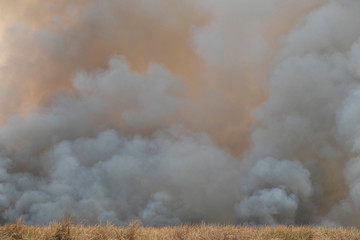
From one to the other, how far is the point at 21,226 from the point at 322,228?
16.6m

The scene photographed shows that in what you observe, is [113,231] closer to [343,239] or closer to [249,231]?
[249,231]

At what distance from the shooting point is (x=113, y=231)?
15.6 metres

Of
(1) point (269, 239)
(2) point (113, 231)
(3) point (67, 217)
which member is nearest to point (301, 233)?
(1) point (269, 239)

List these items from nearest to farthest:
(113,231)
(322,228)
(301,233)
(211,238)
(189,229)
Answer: (113,231) < (211,238) < (189,229) < (301,233) < (322,228)

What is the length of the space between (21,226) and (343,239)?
1695 centimetres

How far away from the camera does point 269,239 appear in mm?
17719

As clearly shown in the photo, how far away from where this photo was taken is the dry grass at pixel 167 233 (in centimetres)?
1438

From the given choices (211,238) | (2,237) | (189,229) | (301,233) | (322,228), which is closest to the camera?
(2,237)

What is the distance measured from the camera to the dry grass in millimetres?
14375

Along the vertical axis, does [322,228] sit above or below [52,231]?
above

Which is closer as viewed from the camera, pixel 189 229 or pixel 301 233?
pixel 189 229

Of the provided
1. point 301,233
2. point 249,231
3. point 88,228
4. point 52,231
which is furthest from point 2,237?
point 301,233

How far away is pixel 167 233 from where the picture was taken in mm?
17203

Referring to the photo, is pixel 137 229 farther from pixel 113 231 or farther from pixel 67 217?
pixel 67 217
